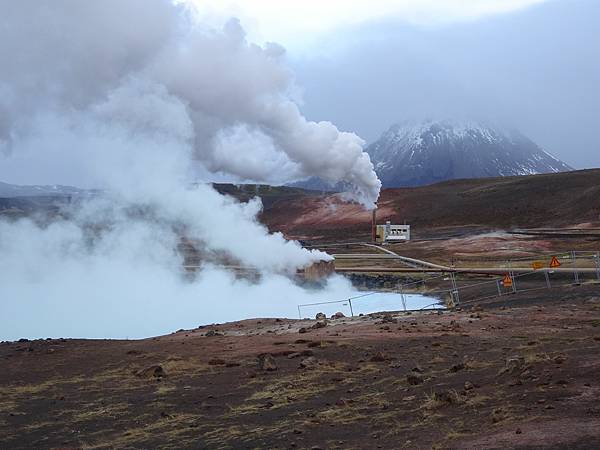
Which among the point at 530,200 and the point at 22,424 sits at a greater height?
the point at 530,200

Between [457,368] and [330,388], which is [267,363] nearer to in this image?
[330,388]

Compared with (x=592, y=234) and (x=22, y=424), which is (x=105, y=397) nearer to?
(x=22, y=424)

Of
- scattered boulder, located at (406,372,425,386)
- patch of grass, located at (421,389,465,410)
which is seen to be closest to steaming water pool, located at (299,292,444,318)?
scattered boulder, located at (406,372,425,386)

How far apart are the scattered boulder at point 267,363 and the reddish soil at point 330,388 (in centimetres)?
18

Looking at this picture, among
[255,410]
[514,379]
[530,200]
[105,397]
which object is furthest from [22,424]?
[530,200]

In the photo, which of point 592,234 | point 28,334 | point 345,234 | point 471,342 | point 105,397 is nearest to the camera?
point 105,397

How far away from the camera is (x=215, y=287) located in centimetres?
3925

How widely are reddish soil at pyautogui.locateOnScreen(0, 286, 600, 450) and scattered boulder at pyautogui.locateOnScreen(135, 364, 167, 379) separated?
0.12 feet

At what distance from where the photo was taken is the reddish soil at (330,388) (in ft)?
30.3

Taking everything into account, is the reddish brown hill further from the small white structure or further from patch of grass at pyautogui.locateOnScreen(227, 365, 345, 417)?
patch of grass at pyautogui.locateOnScreen(227, 365, 345, 417)

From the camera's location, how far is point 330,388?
42.8ft

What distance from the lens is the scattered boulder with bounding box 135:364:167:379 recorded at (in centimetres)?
1577

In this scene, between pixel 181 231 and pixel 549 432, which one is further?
pixel 181 231

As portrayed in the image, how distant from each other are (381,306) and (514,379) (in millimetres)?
22358
